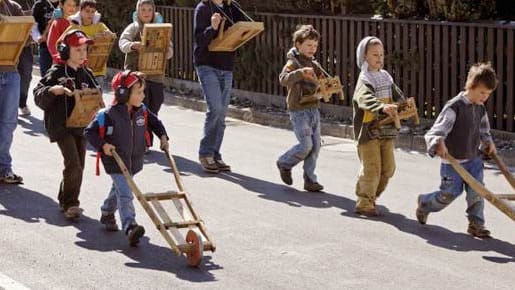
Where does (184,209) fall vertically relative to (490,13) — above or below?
below

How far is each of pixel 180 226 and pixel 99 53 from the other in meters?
5.22

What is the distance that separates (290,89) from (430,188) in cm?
173

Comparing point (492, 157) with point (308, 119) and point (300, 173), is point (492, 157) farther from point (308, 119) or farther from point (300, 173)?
point (300, 173)

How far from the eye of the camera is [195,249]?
8555 mm

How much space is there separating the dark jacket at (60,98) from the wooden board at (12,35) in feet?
4.57

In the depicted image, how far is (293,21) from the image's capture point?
55.8 feet

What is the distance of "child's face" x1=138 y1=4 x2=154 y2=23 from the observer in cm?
1344

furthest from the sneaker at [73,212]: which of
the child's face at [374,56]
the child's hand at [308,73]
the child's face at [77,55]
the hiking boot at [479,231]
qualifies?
the hiking boot at [479,231]

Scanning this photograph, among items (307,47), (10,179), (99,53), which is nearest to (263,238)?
(307,47)

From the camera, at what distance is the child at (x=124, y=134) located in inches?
362

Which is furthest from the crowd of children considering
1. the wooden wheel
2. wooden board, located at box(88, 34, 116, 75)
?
the wooden wheel

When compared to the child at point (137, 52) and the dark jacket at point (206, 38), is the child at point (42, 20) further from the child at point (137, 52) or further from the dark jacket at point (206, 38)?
the dark jacket at point (206, 38)

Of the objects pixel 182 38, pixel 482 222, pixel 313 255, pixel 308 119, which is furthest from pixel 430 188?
pixel 182 38

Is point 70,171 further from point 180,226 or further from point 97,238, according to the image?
point 180,226
